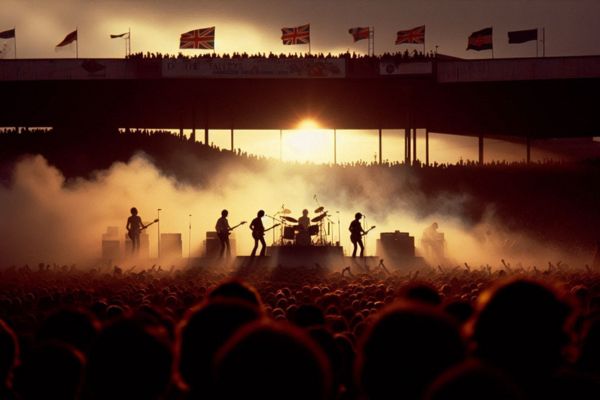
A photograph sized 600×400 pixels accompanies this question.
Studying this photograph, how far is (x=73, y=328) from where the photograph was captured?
20.1ft

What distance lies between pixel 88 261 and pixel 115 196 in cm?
963

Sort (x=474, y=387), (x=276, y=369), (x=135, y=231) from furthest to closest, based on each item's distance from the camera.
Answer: (x=135, y=231) → (x=276, y=369) → (x=474, y=387)

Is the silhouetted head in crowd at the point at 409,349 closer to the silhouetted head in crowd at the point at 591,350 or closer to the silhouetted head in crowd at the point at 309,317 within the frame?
the silhouetted head in crowd at the point at 591,350

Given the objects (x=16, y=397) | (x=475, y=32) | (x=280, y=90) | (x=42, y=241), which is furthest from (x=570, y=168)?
(x=16, y=397)

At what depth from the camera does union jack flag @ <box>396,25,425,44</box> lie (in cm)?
5728

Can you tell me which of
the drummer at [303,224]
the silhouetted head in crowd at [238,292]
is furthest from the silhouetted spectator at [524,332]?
the drummer at [303,224]

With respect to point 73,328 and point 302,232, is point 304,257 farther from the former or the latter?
point 73,328

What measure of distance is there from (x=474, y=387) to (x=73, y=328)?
343 centimetres

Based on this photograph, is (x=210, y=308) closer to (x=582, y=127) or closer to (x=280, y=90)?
(x=280, y=90)

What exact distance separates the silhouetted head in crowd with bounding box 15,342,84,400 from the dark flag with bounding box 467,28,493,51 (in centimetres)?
5476

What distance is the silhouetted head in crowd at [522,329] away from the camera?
4371 millimetres

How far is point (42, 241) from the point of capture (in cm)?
4478

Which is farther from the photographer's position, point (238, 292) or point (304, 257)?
point (304, 257)

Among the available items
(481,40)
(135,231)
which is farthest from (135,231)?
(481,40)
